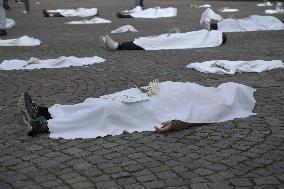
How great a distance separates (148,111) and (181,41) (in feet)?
19.5

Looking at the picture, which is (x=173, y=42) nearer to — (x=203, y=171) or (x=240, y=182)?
(x=203, y=171)

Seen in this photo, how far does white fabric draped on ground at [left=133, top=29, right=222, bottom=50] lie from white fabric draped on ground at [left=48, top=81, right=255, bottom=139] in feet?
16.7

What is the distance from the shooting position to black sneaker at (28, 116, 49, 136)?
4.68 m

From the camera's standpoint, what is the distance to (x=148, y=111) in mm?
4988

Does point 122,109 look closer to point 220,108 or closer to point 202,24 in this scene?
point 220,108

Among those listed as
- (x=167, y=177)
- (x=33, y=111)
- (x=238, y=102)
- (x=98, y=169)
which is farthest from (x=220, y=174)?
(x=33, y=111)

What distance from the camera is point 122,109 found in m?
4.90

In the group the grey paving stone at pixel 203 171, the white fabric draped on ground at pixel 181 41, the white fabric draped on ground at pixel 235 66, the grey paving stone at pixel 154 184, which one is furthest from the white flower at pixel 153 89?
the white fabric draped on ground at pixel 181 41

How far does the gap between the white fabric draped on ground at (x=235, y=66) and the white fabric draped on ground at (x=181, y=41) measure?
2.41m

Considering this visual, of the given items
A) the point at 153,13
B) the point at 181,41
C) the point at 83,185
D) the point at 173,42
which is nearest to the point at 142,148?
the point at 83,185

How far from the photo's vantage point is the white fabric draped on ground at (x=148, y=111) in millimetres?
4793

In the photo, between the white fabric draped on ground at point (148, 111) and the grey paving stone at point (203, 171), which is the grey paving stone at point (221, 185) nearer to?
the grey paving stone at point (203, 171)

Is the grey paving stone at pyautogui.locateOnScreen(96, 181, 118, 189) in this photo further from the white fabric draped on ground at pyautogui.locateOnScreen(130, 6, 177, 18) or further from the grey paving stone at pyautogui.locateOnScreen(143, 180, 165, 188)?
the white fabric draped on ground at pyautogui.locateOnScreen(130, 6, 177, 18)

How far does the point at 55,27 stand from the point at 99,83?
879cm
